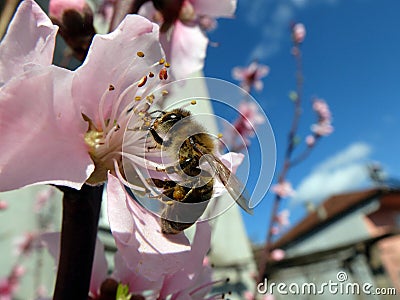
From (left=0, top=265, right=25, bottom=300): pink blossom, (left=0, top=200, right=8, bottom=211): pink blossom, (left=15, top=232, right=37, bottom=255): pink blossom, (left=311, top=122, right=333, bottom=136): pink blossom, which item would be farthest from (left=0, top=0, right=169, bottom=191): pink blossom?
(left=311, top=122, right=333, bottom=136): pink blossom

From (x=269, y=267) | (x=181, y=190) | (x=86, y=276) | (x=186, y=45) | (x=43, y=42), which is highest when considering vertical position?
(x=269, y=267)

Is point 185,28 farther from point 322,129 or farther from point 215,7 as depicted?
point 322,129

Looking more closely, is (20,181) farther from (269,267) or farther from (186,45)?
(269,267)

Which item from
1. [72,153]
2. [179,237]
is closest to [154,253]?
[179,237]

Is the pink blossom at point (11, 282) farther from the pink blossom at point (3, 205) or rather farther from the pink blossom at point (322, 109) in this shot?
the pink blossom at point (322, 109)

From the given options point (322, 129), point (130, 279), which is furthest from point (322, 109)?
point (130, 279)

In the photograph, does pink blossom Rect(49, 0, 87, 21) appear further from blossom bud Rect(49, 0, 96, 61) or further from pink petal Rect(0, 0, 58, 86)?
pink petal Rect(0, 0, 58, 86)
